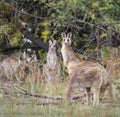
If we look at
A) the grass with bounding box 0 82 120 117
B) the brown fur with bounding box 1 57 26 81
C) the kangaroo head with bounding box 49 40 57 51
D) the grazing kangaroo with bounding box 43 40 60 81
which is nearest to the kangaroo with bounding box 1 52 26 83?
the brown fur with bounding box 1 57 26 81

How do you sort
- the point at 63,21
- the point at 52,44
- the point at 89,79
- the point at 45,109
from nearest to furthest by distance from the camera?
the point at 45,109 → the point at 89,79 → the point at 63,21 → the point at 52,44

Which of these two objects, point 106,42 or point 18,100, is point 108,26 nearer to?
point 106,42

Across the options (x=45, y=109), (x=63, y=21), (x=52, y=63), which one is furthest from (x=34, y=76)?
(x=45, y=109)

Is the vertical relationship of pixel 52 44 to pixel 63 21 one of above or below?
below

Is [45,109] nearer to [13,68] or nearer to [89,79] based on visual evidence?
[89,79]

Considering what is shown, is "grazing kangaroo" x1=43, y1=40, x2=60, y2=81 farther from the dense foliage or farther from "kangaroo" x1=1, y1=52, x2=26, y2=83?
"kangaroo" x1=1, y1=52, x2=26, y2=83

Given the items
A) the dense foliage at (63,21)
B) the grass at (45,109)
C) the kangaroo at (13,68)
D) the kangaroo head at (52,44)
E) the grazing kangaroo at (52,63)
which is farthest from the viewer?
the kangaroo head at (52,44)

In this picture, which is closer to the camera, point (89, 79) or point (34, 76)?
point (89, 79)

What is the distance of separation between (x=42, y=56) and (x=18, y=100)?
338 inches

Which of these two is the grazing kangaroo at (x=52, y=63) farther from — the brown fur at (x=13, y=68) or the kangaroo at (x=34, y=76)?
the brown fur at (x=13, y=68)

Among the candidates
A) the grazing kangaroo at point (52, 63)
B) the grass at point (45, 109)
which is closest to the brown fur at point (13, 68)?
the grazing kangaroo at point (52, 63)

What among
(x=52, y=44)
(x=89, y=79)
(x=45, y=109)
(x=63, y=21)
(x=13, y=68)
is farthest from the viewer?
(x=52, y=44)

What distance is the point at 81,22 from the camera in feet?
53.8

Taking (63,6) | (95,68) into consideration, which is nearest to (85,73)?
(95,68)
